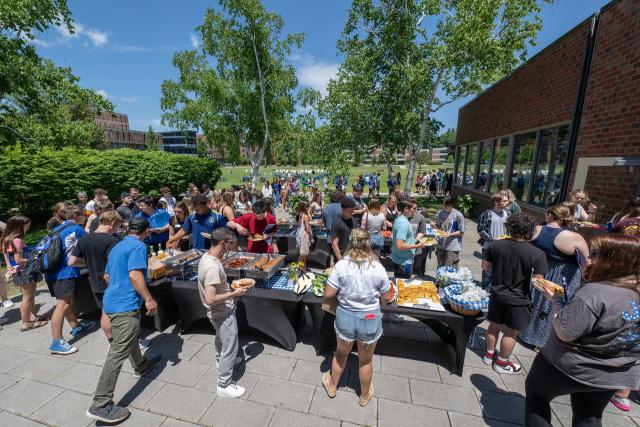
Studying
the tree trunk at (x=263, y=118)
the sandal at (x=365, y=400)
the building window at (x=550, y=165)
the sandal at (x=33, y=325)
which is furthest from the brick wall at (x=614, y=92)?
the tree trunk at (x=263, y=118)

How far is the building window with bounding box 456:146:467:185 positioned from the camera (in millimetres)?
15995

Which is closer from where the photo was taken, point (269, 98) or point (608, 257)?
point (608, 257)

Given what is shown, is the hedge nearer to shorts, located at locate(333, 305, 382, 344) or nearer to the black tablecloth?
the black tablecloth

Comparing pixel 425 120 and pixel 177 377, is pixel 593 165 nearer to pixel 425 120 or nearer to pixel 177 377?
pixel 425 120

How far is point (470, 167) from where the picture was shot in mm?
15180

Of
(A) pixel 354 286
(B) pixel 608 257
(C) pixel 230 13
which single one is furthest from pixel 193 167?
(B) pixel 608 257

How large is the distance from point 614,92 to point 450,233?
473cm

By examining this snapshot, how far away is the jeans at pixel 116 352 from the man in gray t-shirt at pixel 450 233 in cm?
498

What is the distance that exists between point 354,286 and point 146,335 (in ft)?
11.8

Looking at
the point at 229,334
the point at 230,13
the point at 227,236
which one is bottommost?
the point at 229,334

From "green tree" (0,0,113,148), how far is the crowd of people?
997cm

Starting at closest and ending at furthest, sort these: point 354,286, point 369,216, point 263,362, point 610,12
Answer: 1. point 354,286
2. point 263,362
3. point 369,216
4. point 610,12

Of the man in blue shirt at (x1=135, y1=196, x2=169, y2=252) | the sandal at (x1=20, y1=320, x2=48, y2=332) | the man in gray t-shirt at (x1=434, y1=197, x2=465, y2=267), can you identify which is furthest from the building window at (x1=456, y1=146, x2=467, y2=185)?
the sandal at (x1=20, y1=320, x2=48, y2=332)

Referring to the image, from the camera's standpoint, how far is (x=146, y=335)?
416 cm
